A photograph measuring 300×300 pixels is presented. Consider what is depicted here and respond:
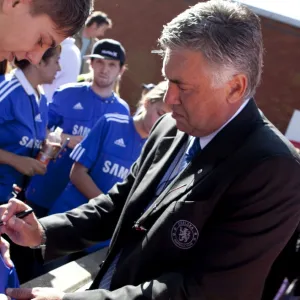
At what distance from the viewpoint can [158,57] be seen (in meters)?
8.72

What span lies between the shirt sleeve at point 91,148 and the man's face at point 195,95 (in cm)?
157

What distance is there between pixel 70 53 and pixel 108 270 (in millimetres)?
3850

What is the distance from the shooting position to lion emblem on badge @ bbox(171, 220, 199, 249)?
5.44 feet

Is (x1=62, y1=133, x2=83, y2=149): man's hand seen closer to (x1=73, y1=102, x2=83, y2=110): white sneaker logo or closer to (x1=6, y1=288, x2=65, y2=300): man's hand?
(x1=73, y1=102, x2=83, y2=110): white sneaker logo

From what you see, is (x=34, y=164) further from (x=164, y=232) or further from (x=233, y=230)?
(x=233, y=230)

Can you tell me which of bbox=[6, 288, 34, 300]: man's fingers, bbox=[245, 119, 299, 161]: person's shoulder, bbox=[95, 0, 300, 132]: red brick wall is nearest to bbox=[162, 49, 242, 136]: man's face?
bbox=[245, 119, 299, 161]: person's shoulder

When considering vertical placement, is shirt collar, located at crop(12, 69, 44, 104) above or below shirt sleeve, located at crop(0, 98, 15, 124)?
above

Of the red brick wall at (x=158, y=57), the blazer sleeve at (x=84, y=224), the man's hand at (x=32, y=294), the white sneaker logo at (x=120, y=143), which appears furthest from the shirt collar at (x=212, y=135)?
the red brick wall at (x=158, y=57)

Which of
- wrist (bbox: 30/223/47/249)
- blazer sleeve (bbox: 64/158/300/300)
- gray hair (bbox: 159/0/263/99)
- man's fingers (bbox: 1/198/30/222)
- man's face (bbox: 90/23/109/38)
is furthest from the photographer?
man's face (bbox: 90/23/109/38)

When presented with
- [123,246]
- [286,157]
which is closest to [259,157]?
[286,157]

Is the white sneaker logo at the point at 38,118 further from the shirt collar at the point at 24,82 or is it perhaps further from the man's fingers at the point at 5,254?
the man's fingers at the point at 5,254

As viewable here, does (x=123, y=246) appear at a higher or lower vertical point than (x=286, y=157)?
lower

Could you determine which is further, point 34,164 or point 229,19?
point 34,164

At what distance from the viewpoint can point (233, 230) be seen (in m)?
1.60
